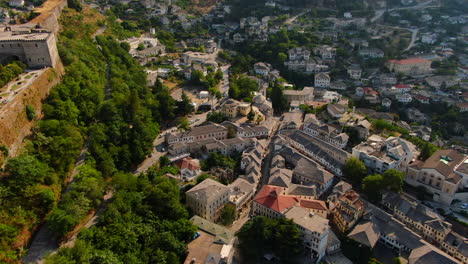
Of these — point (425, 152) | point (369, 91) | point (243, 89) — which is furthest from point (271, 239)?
point (369, 91)

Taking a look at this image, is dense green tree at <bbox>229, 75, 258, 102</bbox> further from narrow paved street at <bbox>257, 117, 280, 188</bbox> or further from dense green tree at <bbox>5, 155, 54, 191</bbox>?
dense green tree at <bbox>5, 155, 54, 191</bbox>

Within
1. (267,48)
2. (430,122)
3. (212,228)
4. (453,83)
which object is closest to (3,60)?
(212,228)

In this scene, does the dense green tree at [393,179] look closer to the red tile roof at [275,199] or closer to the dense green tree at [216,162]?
the red tile roof at [275,199]

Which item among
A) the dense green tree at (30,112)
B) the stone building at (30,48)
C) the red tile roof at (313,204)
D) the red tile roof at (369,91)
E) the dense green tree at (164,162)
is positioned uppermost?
the stone building at (30,48)

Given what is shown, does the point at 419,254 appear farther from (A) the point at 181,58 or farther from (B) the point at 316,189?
(A) the point at 181,58

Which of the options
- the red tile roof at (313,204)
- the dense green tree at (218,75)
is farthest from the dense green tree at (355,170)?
the dense green tree at (218,75)

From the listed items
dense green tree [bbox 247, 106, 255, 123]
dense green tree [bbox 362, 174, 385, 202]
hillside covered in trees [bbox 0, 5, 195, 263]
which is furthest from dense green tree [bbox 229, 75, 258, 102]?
dense green tree [bbox 362, 174, 385, 202]
